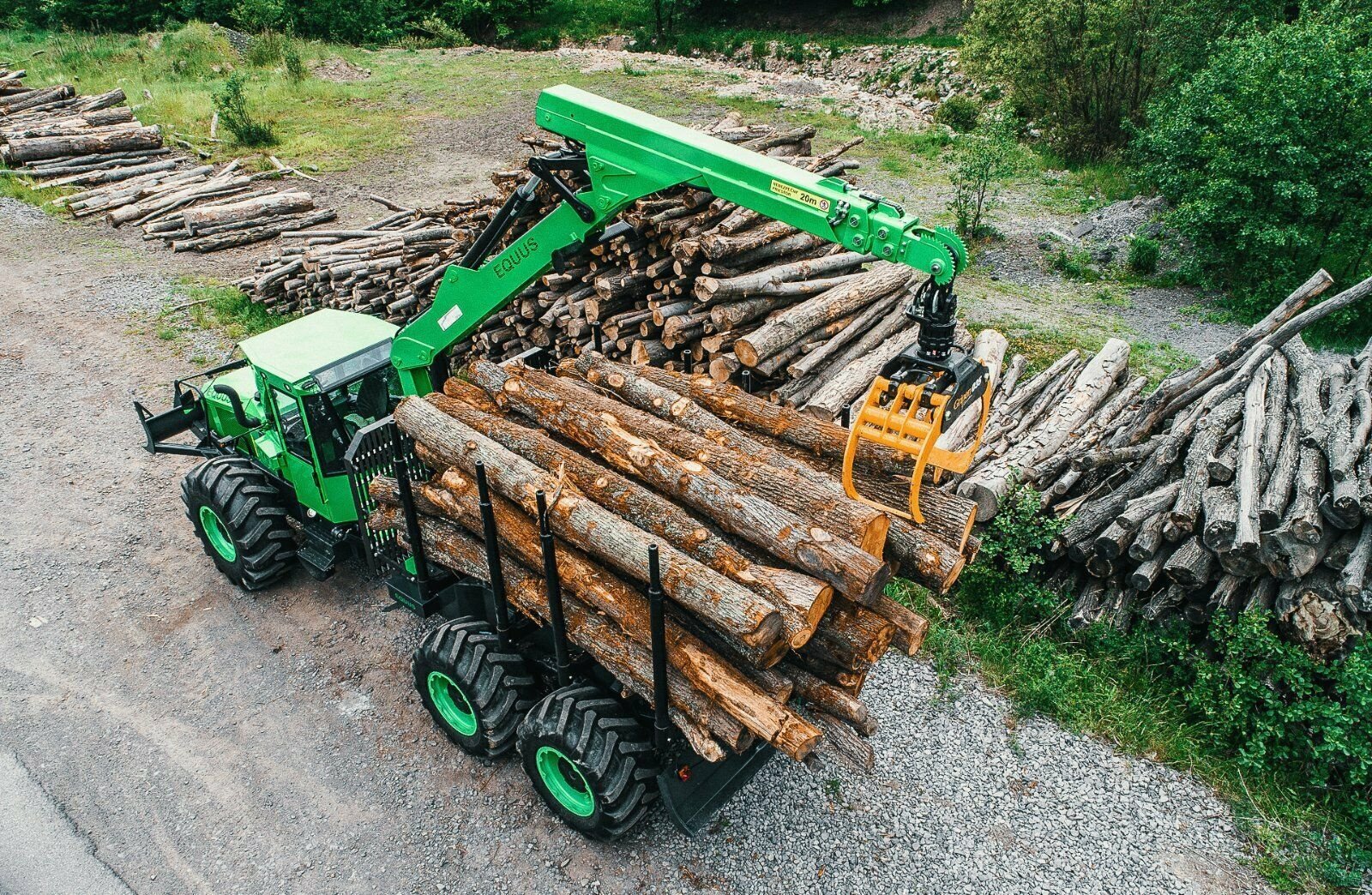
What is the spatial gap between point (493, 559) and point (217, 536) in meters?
4.83

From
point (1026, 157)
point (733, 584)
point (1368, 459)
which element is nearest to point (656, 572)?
point (733, 584)

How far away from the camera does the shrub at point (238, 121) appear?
989 inches

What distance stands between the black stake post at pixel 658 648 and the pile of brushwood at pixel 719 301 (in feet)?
14.9

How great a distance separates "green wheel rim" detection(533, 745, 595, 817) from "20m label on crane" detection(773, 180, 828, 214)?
4410mm

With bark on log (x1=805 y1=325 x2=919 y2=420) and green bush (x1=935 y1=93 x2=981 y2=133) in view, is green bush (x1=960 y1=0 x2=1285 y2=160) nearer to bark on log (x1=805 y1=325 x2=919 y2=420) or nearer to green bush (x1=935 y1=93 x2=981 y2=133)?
green bush (x1=935 y1=93 x2=981 y2=133)

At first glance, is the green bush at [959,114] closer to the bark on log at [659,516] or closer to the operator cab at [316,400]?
the operator cab at [316,400]

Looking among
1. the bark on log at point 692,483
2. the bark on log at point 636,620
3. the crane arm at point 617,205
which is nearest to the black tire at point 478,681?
the bark on log at point 636,620

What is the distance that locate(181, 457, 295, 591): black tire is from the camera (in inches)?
356

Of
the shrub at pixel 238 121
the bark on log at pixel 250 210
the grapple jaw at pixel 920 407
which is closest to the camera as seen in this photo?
the grapple jaw at pixel 920 407

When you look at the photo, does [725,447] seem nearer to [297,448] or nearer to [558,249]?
[558,249]

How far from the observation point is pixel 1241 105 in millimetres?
15016

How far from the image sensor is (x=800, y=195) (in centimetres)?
619

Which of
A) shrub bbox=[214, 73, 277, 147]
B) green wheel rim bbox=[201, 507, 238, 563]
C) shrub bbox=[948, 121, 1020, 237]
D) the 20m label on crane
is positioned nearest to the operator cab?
green wheel rim bbox=[201, 507, 238, 563]

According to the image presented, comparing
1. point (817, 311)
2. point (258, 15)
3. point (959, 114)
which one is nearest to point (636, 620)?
point (817, 311)
